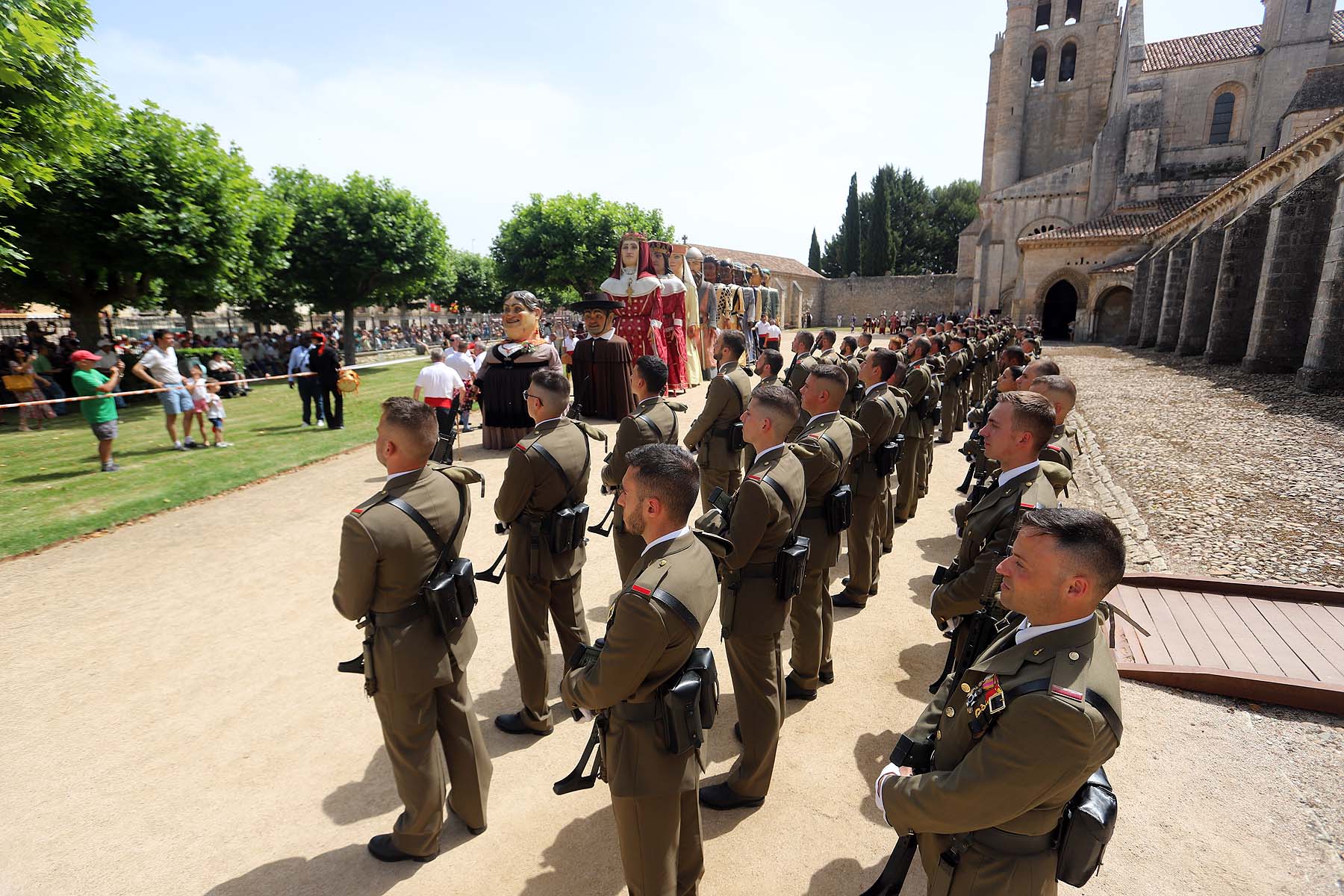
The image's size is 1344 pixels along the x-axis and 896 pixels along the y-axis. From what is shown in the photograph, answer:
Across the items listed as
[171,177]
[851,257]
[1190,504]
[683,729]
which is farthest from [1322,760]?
[851,257]

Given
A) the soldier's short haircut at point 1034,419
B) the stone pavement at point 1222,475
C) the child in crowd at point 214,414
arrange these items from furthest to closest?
the child in crowd at point 214,414 → the stone pavement at point 1222,475 → the soldier's short haircut at point 1034,419

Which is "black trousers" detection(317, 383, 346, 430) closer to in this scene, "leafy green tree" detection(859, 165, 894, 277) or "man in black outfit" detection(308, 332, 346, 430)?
"man in black outfit" detection(308, 332, 346, 430)

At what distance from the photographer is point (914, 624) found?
17.9 ft

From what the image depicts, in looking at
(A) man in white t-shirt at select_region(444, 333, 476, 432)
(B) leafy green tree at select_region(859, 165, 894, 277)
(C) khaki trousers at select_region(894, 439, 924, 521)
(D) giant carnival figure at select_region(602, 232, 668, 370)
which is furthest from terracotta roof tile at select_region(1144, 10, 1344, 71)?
(A) man in white t-shirt at select_region(444, 333, 476, 432)

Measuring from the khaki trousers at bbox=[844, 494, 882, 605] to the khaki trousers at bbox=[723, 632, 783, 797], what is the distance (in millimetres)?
2473

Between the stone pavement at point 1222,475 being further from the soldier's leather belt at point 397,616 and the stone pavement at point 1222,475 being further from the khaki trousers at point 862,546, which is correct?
the soldier's leather belt at point 397,616

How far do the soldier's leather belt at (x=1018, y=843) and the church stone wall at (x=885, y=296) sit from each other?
46.3 metres

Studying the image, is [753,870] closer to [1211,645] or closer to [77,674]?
[1211,645]

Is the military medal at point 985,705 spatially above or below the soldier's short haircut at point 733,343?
below

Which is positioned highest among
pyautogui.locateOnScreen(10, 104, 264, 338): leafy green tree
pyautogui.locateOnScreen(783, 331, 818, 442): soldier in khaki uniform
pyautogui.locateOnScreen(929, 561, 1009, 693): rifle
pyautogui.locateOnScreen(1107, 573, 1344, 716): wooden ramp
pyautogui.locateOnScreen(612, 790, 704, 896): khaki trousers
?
pyautogui.locateOnScreen(10, 104, 264, 338): leafy green tree

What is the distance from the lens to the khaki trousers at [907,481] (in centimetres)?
775

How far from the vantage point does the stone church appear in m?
15.0

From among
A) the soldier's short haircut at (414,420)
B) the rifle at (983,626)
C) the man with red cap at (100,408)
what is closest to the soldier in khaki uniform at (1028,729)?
the rifle at (983,626)

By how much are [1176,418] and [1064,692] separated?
534 inches
